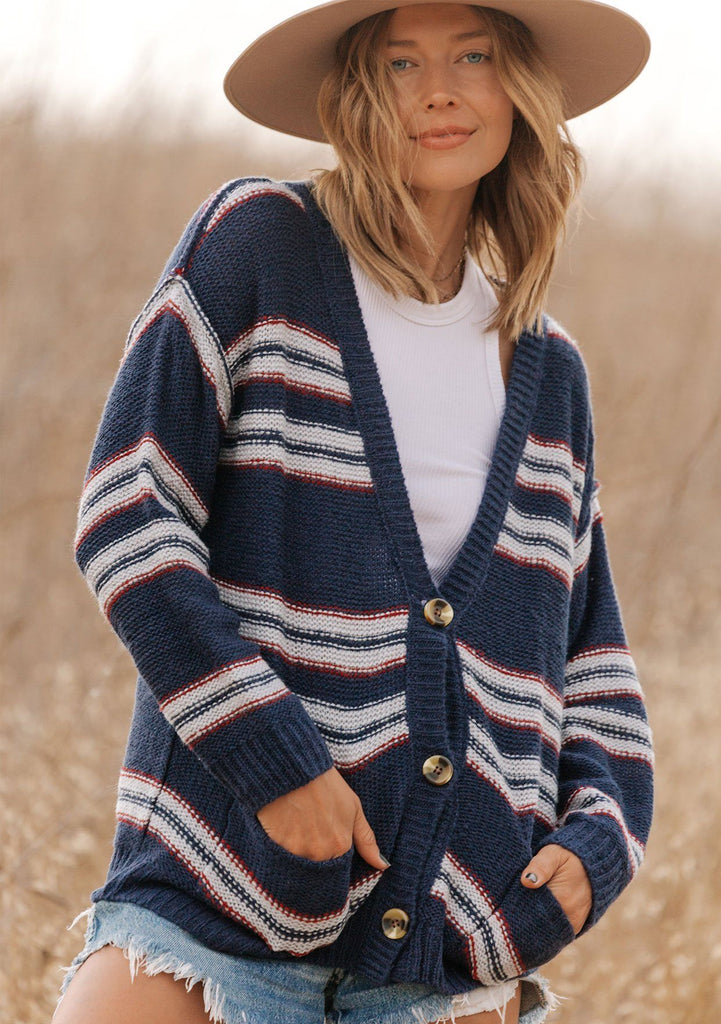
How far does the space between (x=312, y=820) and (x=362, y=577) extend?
0.32 meters

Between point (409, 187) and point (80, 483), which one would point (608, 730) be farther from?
point (80, 483)

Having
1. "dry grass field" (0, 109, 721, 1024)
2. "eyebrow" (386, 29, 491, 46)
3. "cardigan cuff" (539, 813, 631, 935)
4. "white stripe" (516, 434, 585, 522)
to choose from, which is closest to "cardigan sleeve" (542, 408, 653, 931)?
"cardigan cuff" (539, 813, 631, 935)

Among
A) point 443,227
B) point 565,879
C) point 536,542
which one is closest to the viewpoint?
point 565,879

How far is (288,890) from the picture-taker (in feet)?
4.55

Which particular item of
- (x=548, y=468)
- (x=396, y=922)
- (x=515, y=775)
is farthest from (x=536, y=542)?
(x=396, y=922)

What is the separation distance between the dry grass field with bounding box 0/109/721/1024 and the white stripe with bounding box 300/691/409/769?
1.79m

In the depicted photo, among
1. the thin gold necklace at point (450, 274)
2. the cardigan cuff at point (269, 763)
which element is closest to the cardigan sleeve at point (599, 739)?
the thin gold necklace at point (450, 274)

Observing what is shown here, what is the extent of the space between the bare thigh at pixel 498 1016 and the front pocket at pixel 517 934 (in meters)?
0.05

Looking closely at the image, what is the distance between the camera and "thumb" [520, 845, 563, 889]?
1569 millimetres

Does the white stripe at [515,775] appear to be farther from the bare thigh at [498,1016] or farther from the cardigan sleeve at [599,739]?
the bare thigh at [498,1016]

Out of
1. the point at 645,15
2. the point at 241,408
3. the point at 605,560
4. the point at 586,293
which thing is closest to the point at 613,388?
the point at 586,293

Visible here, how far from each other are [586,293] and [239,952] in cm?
320

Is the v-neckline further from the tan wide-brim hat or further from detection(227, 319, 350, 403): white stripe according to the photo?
the tan wide-brim hat

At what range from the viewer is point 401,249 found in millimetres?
1735
